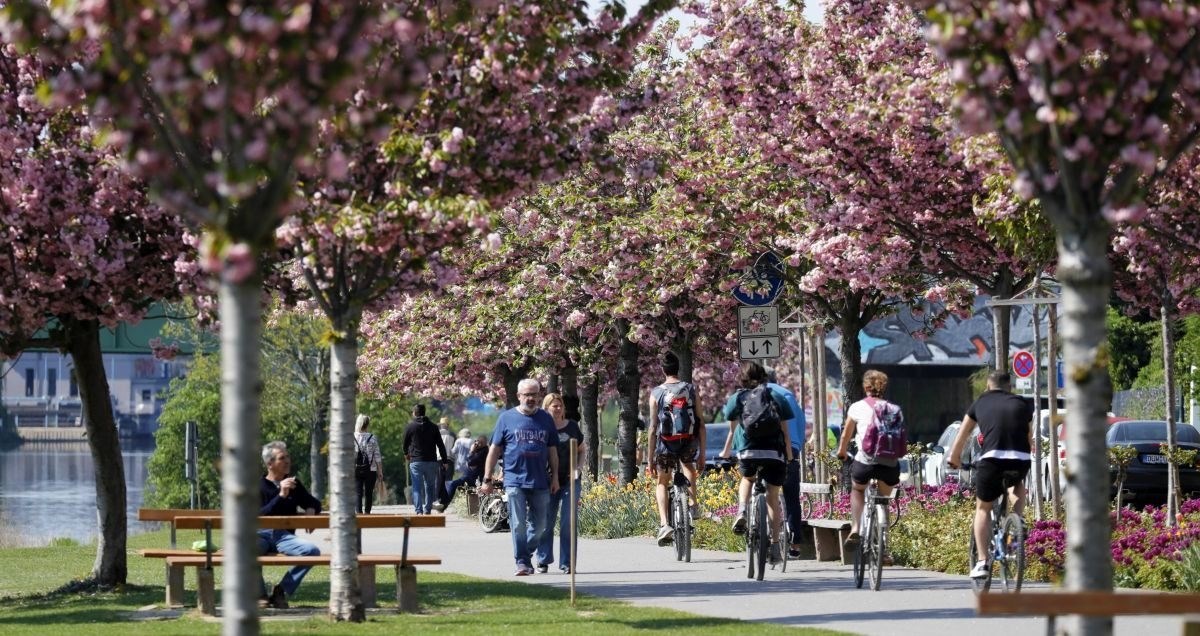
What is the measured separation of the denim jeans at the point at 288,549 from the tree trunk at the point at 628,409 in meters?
17.0

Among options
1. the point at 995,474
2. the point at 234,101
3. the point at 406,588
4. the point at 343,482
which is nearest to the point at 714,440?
the point at 406,588

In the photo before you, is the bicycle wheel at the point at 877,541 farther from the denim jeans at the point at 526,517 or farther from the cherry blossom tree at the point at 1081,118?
the cherry blossom tree at the point at 1081,118

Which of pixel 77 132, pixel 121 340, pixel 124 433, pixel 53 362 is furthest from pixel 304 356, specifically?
pixel 53 362

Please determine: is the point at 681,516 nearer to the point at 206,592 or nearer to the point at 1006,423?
the point at 1006,423

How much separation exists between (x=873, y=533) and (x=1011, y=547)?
132cm

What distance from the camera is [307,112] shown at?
6.70 m

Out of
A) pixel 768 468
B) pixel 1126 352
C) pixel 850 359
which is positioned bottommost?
pixel 768 468

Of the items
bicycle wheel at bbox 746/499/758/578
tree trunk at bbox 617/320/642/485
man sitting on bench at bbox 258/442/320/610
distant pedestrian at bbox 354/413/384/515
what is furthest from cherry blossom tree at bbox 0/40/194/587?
tree trunk at bbox 617/320/642/485

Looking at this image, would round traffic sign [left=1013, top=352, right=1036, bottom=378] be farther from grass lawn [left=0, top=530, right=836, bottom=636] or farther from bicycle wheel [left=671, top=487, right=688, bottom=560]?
grass lawn [left=0, top=530, right=836, bottom=636]

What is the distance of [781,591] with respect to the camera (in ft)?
47.3

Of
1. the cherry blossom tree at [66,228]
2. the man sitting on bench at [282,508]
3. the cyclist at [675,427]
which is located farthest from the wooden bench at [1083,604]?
the cyclist at [675,427]

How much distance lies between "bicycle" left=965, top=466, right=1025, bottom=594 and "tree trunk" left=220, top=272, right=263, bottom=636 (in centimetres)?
678

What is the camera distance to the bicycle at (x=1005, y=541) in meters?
12.7

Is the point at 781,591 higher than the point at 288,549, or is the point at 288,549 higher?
the point at 288,549
